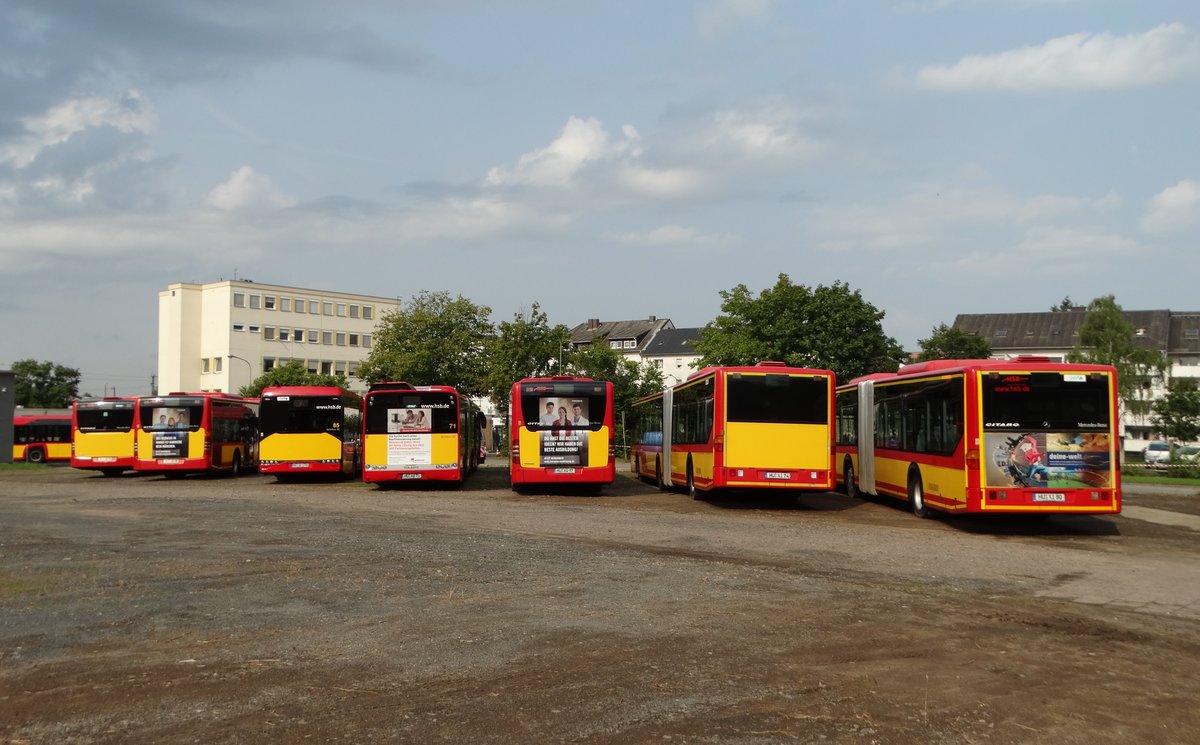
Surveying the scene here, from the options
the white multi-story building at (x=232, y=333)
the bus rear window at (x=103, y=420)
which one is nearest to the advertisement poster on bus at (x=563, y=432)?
the bus rear window at (x=103, y=420)

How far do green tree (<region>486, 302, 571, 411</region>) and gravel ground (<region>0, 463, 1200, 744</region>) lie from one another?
5014 cm

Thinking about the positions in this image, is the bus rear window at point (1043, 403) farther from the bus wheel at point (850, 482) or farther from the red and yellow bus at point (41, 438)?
the red and yellow bus at point (41, 438)

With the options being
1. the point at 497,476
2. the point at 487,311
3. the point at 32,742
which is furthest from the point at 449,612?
the point at 487,311

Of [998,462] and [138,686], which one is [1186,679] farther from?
[998,462]

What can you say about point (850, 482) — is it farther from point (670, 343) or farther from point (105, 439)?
point (670, 343)

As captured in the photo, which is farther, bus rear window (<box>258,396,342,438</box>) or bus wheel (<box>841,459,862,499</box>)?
bus rear window (<box>258,396,342,438</box>)

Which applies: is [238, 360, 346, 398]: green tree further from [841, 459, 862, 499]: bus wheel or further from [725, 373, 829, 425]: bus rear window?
[725, 373, 829, 425]: bus rear window

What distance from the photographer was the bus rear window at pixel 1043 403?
17.9 metres

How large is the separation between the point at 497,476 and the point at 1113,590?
28.9 metres

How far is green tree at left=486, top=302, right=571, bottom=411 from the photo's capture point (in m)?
67.1

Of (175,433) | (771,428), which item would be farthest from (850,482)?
(175,433)

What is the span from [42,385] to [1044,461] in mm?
150164

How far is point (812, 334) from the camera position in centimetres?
6775

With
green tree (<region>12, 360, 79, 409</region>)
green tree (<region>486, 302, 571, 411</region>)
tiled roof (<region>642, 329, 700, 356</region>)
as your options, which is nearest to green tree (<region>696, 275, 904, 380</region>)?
green tree (<region>486, 302, 571, 411</region>)
